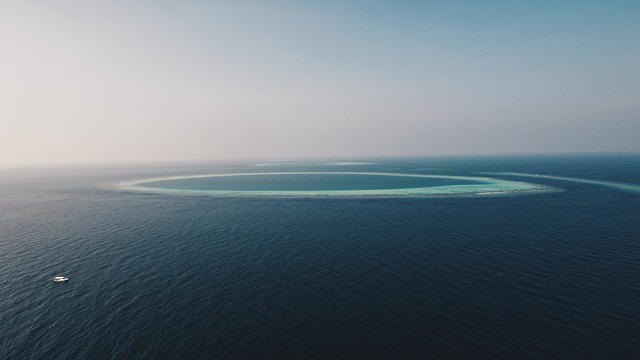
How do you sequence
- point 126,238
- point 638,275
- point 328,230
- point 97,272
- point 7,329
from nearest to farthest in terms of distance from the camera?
1. point 7,329
2. point 638,275
3. point 97,272
4. point 126,238
5. point 328,230

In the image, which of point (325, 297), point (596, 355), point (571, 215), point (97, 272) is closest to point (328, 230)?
point (325, 297)

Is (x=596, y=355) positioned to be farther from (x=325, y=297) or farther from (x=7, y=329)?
(x=7, y=329)

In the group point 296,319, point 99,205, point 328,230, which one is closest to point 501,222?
point 328,230

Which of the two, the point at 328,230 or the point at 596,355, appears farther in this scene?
the point at 328,230

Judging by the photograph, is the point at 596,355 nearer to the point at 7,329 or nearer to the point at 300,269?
the point at 300,269

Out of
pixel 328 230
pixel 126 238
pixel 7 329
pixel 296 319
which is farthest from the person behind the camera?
pixel 328 230

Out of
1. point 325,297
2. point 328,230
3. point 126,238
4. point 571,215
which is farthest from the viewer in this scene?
point 571,215
